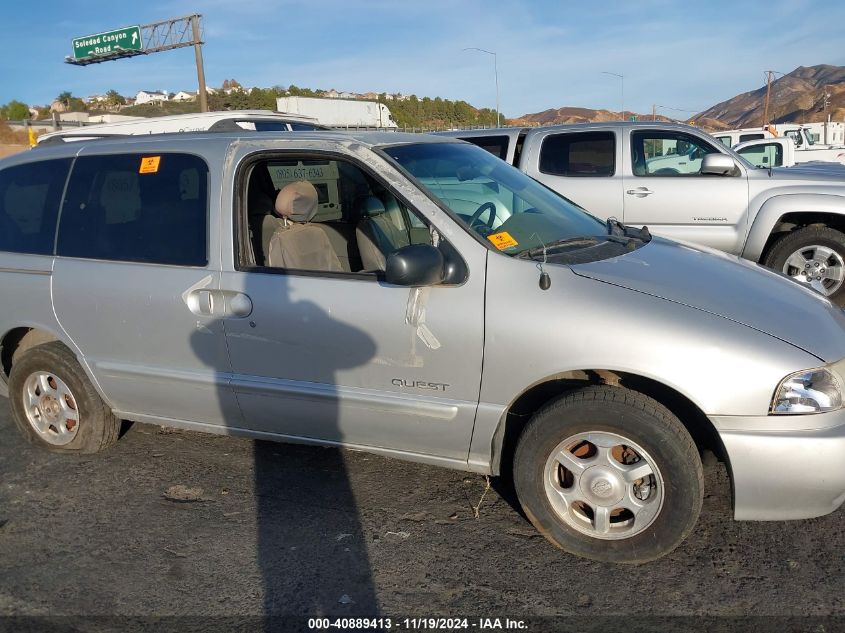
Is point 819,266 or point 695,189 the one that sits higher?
point 695,189

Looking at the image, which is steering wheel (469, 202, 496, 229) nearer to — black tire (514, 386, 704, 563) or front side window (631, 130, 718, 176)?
black tire (514, 386, 704, 563)

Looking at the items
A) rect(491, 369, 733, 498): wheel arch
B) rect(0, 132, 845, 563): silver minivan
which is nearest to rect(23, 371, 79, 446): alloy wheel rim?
rect(0, 132, 845, 563): silver minivan

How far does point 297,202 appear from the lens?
12.1ft

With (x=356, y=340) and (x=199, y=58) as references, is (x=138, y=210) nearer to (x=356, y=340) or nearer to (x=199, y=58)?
(x=356, y=340)

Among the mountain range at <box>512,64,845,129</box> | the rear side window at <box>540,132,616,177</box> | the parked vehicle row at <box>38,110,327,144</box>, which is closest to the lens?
the rear side window at <box>540,132,616,177</box>

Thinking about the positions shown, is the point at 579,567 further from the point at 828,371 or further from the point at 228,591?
the point at 228,591

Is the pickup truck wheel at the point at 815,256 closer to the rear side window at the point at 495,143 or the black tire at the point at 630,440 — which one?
the rear side window at the point at 495,143

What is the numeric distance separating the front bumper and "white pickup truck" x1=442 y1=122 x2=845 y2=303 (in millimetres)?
4397

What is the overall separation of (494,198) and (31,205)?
271cm

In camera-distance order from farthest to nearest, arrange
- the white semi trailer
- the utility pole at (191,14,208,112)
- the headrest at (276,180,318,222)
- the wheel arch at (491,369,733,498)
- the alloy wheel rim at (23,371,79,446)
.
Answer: the utility pole at (191,14,208,112)
the white semi trailer
the alloy wheel rim at (23,371,79,446)
the headrest at (276,180,318,222)
the wheel arch at (491,369,733,498)

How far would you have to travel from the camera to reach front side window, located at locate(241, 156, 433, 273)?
11.7 feet

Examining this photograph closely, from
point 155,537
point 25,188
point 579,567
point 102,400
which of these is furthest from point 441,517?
point 25,188

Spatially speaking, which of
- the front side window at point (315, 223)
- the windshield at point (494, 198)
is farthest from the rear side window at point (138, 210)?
the windshield at point (494, 198)

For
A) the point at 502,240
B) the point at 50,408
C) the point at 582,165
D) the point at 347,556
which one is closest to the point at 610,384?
the point at 502,240
